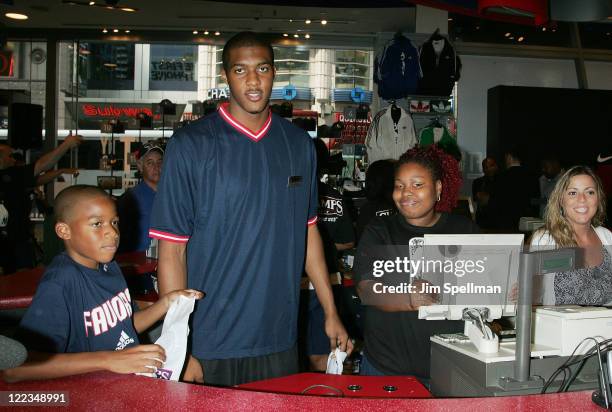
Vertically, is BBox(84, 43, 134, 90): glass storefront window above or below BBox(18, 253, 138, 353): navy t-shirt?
above

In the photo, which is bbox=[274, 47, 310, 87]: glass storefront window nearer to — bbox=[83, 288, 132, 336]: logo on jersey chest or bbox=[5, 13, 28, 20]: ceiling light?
bbox=[5, 13, 28, 20]: ceiling light

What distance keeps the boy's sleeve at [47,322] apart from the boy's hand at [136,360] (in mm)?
225

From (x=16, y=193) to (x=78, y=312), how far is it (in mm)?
4253

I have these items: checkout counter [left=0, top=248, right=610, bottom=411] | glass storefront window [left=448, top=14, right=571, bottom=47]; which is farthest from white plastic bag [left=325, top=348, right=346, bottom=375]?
glass storefront window [left=448, top=14, right=571, bottom=47]

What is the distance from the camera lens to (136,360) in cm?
155

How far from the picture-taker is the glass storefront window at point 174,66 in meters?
10.9

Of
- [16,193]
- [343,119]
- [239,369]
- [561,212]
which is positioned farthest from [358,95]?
[239,369]

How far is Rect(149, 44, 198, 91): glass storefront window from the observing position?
10914 millimetres

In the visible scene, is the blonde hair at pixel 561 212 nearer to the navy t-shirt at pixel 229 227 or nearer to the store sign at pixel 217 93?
the navy t-shirt at pixel 229 227

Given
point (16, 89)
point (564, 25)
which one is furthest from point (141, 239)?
point (564, 25)

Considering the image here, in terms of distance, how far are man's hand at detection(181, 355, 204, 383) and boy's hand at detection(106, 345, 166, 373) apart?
0.45 metres

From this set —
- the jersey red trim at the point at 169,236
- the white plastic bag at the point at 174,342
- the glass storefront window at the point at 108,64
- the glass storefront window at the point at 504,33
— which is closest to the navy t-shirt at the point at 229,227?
the jersey red trim at the point at 169,236

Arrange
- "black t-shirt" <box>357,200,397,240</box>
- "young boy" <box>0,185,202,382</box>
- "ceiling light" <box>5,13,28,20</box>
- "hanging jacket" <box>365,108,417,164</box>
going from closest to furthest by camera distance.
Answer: "young boy" <box>0,185,202,382</box>, "black t-shirt" <box>357,200,397,240</box>, "hanging jacket" <box>365,108,417,164</box>, "ceiling light" <box>5,13,28,20</box>

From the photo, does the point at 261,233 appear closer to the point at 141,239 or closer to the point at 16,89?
the point at 141,239
